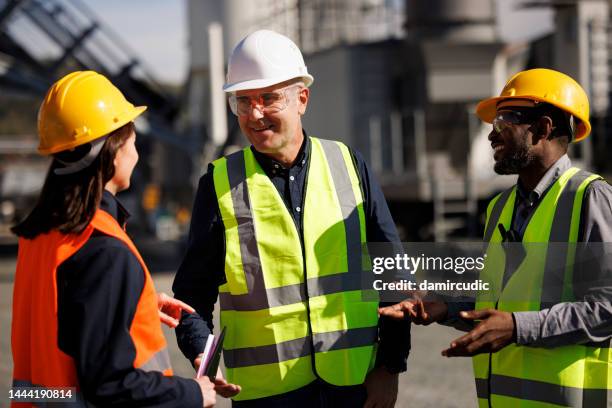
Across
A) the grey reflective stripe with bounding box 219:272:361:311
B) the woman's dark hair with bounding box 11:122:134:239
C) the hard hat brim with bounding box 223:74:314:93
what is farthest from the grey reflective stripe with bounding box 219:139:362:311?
the woman's dark hair with bounding box 11:122:134:239

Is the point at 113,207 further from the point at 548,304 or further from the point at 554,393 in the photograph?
the point at 554,393

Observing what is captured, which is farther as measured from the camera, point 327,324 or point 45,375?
point 327,324

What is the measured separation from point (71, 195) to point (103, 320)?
1.25 ft

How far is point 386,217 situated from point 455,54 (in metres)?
14.3

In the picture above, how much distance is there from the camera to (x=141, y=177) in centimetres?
2655

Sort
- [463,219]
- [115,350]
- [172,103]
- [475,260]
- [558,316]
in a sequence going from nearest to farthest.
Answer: [115,350] → [558,316] → [475,260] → [463,219] → [172,103]

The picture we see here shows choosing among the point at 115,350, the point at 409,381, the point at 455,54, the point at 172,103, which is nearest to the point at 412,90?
the point at 455,54

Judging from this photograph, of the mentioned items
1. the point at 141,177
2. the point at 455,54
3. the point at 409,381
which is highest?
the point at 455,54

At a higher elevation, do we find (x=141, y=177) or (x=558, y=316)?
(x=558, y=316)

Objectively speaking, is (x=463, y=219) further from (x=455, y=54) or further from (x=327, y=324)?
(x=327, y=324)

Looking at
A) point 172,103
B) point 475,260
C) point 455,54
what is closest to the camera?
point 475,260

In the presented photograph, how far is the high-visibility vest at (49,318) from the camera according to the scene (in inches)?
101

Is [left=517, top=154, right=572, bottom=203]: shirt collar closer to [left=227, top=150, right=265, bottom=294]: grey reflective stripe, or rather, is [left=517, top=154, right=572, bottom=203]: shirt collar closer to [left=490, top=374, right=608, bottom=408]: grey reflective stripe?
[left=490, top=374, right=608, bottom=408]: grey reflective stripe

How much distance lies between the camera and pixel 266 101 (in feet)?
11.7
